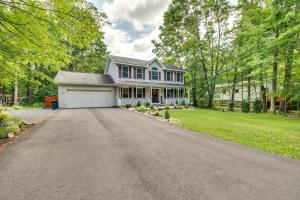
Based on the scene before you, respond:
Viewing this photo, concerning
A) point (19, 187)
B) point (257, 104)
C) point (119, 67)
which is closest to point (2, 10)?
point (19, 187)

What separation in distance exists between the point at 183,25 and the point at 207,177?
23926 mm

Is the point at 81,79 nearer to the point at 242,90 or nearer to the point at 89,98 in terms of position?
the point at 89,98

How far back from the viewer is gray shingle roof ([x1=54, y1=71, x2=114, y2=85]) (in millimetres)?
18531

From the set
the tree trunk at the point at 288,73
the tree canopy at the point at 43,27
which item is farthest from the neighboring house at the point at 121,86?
the tree trunk at the point at 288,73

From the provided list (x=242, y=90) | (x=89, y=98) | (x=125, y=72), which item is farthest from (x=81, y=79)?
(x=242, y=90)

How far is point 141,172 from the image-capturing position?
3652 mm

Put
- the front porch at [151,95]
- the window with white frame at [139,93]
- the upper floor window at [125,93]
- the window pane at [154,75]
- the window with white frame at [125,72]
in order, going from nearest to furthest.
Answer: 1. the front porch at [151,95]
2. the upper floor window at [125,93]
3. the window with white frame at [125,72]
4. the window with white frame at [139,93]
5. the window pane at [154,75]

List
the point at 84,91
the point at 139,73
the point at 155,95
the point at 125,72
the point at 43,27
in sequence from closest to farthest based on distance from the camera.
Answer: the point at 43,27 < the point at 84,91 < the point at 125,72 < the point at 139,73 < the point at 155,95

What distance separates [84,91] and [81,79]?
1536mm

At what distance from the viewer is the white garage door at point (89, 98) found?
62.1 feet

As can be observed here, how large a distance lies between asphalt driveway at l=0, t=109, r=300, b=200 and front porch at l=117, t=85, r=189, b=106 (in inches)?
596

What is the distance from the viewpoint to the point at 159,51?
2822 centimetres

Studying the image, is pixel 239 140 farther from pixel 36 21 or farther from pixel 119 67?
pixel 119 67

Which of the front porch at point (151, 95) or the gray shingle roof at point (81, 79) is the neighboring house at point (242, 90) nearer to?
the front porch at point (151, 95)
